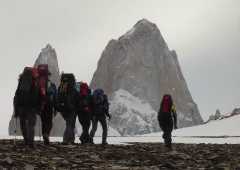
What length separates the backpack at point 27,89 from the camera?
54.1 feet

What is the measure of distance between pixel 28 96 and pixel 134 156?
378cm

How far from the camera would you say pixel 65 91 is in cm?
1989

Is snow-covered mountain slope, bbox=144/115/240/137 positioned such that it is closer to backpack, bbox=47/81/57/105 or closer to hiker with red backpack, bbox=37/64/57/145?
backpack, bbox=47/81/57/105

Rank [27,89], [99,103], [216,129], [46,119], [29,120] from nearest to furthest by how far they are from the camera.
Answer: [27,89]
[29,120]
[46,119]
[99,103]
[216,129]

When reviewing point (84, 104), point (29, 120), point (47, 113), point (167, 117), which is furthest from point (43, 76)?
point (167, 117)

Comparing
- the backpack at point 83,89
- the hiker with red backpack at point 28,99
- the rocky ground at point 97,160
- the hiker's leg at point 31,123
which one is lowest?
the rocky ground at point 97,160

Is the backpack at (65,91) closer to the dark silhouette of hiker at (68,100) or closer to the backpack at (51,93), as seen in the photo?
the dark silhouette of hiker at (68,100)

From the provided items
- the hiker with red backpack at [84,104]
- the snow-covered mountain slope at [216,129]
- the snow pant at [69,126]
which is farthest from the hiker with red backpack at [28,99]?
the snow-covered mountain slope at [216,129]

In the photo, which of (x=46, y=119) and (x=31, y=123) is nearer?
(x=31, y=123)

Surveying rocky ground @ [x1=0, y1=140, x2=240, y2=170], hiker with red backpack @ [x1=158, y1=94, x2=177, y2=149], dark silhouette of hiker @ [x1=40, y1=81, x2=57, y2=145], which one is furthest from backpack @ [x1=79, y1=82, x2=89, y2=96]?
rocky ground @ [x1=0, y1=140, x2=240, y2=170]

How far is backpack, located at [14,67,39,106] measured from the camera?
16484 mm

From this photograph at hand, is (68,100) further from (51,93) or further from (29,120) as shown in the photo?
(29,120)

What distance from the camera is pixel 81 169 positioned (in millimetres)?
11984

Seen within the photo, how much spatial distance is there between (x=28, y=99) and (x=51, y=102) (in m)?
1.87
